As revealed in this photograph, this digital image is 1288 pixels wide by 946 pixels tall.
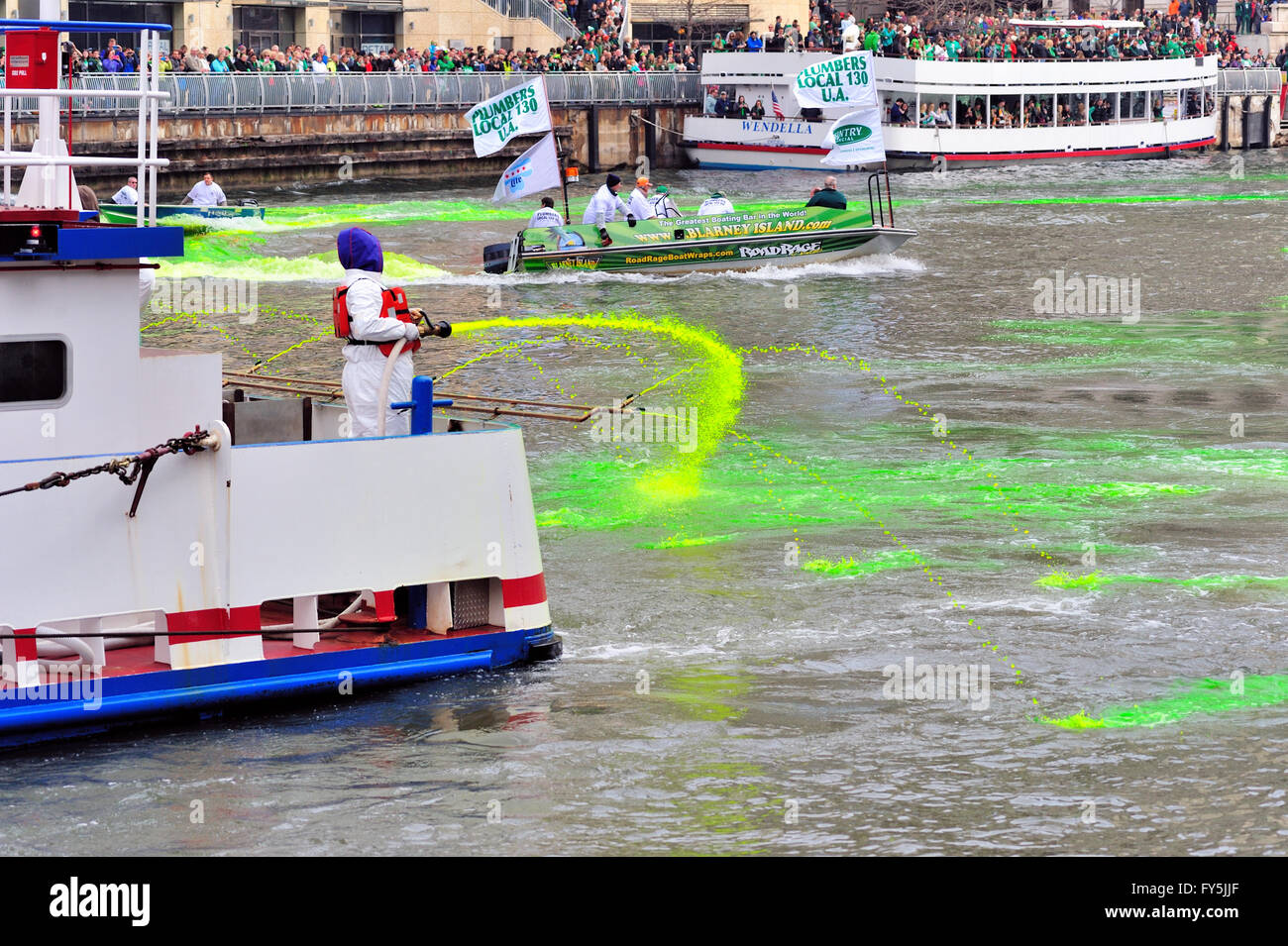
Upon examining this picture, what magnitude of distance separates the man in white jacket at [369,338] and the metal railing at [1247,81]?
69106 millimetres

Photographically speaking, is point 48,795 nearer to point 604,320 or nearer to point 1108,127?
point 604,320

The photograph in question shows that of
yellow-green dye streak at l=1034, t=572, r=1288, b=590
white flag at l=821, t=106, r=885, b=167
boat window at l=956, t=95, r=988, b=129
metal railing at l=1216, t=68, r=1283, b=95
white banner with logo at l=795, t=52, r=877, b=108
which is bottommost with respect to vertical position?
yellow-green dye streak at l=1034, t=572, r=1288, b=590

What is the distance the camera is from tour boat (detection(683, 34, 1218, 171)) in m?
62.8

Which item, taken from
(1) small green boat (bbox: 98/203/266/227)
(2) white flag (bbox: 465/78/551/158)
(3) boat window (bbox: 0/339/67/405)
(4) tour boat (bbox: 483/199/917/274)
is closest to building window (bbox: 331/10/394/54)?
(1) small green boat (bbox: 98/203/266/227)

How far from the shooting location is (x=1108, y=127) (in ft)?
223

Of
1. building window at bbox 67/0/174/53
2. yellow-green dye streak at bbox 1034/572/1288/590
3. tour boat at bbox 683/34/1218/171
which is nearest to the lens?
yellow-green dye streak at bbox 1034/572/1288/590

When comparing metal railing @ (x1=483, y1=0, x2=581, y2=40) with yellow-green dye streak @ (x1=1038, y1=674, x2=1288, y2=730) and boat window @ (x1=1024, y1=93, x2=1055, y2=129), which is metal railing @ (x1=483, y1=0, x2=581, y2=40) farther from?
yellow-green dye streak @ (x1=1038, y1=674, x2=1288, y2=730)

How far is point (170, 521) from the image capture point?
34.3ft

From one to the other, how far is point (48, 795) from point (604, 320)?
19.7 m

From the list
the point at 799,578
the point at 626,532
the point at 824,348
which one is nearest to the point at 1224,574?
the point at 799,578

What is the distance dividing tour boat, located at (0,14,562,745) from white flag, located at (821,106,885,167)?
74.4ft

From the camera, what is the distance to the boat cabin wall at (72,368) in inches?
415

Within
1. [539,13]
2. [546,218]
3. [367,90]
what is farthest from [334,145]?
[546,218]
